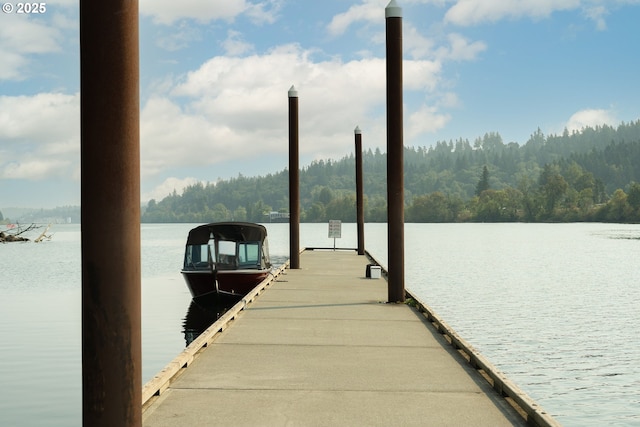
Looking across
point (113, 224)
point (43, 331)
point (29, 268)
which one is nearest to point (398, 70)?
point (113, 224)

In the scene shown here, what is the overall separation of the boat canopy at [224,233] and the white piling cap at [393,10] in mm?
10744

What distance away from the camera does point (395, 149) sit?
1616cm

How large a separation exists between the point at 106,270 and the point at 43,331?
21344 millimetres

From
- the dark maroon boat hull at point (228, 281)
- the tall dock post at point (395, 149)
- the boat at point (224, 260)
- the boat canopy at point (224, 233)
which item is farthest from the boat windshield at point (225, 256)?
the tall dock post at point (395, 149)

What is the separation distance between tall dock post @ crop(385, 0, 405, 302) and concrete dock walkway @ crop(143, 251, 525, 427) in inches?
75.6

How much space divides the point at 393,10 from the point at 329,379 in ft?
31.9

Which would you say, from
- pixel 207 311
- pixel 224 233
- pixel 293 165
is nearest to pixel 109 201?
pixel 224 233

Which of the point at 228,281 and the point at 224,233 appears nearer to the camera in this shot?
the point at 228,281

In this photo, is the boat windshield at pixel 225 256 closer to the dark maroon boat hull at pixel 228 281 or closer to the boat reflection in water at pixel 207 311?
the dark maroon boat hull at pixel 228 281

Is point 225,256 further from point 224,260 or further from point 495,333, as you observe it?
point 495,333

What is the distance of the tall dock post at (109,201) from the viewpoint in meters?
4.33

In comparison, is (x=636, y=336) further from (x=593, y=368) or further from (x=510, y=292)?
(x=510, y=292)

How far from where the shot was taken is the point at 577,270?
49094 millimetres

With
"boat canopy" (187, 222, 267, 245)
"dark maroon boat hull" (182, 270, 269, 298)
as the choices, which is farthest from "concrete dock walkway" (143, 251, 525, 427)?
"boat canopy" (187, 222, 267, 245)
